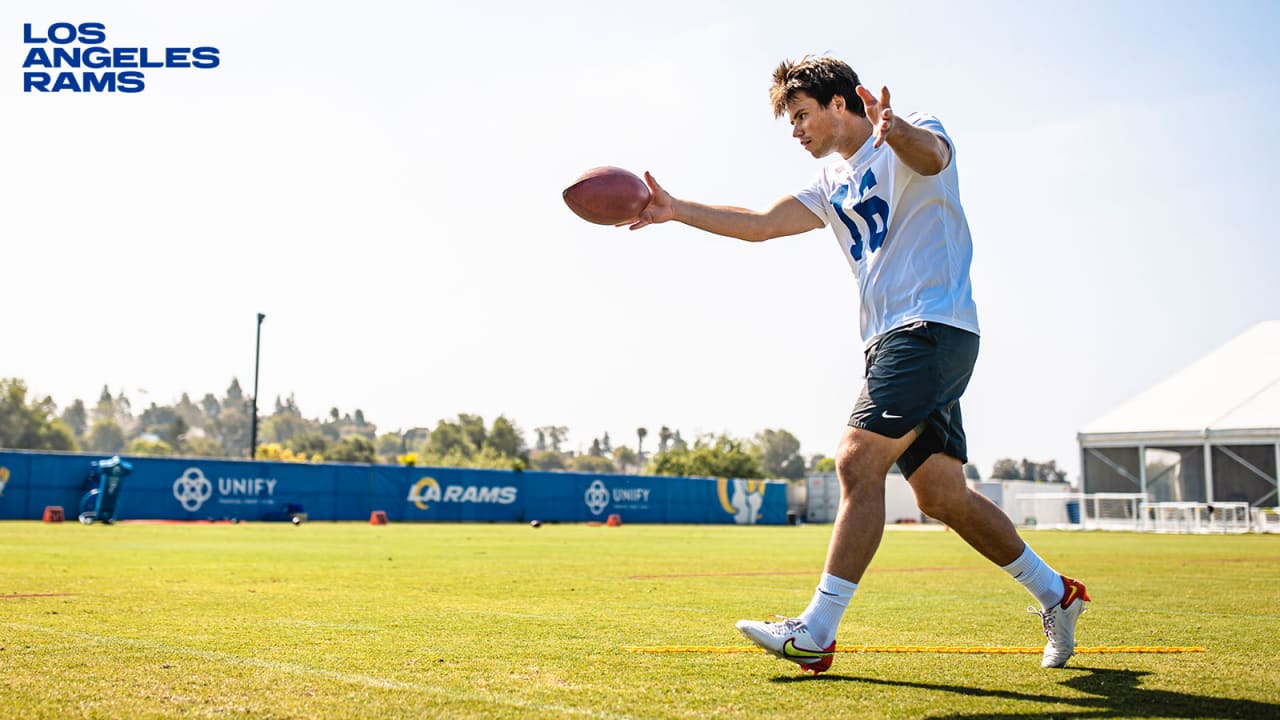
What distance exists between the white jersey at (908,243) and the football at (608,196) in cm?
84

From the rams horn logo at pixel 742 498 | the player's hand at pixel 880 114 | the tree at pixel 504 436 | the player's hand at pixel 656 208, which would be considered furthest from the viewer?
the tree at pixel 504 436

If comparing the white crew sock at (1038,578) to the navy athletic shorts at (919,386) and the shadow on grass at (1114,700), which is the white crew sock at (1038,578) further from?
the navy athletic shorts at (919,386)

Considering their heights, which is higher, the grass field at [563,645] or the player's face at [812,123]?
the player's face at [812,123]

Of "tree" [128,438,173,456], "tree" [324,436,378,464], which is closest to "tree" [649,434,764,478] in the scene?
"tree" [324,436,378,464]

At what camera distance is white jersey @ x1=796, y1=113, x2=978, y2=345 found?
4012 millimetres

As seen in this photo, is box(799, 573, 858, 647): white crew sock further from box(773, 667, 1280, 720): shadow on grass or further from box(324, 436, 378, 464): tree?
box(324, 436, 378, 464): tree

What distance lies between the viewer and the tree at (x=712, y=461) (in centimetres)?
9688

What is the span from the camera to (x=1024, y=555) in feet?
14.1

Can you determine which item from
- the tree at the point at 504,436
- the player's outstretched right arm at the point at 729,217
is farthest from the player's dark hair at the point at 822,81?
the tree at the point at 504,436

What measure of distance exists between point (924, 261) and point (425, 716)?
230cm

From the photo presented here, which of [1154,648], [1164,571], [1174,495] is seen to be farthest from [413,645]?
[1174,495]

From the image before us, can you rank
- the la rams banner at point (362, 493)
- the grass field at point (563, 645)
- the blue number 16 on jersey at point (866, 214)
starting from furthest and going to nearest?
the la rams banner at point (362, 493), the blue number 16 on jersey at point (866, 214), the grass field at point (563, 645)

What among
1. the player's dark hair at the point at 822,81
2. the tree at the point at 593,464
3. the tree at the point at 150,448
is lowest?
the player's dark hair at the point at 822,81

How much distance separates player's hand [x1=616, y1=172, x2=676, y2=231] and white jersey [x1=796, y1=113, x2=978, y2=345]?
2.31 feet
